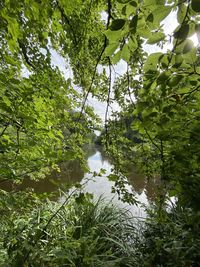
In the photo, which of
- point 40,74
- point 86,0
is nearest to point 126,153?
point 40,74

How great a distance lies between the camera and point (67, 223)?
4113mm

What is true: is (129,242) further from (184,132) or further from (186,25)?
(186,25)

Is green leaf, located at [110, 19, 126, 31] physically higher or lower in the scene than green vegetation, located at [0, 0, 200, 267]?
lower

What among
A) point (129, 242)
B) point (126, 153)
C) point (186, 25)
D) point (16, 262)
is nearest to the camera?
point (186, 25)

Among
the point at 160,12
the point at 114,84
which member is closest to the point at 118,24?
the point at 160,12

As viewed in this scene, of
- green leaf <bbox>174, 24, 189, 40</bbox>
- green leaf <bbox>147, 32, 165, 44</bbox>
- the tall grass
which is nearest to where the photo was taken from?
green leaf <bbox>174, 24, 189, 40</bbox>

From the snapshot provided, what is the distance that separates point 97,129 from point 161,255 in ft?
6.49

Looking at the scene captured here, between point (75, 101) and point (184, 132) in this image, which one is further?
point (75, 101)

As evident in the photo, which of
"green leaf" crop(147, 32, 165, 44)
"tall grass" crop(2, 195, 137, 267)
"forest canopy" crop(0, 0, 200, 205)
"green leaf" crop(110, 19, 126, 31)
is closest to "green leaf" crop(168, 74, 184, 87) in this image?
"forest canopy" crop(0, 0, 200, 205)

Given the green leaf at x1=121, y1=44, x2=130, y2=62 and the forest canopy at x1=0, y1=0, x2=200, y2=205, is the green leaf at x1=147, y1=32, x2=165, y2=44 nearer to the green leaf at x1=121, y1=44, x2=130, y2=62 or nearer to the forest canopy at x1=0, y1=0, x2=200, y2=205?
the forest canopy at x1=0, y1=0, x2=200, y2=205

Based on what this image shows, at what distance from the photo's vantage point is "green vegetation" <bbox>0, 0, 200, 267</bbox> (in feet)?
2.14

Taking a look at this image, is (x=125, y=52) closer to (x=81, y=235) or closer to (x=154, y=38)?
(x=154, y=38)

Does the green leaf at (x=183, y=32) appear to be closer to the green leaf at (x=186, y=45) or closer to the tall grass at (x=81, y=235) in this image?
the green leaf at (x=186, y=45)

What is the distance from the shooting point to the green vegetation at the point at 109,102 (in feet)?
2.14
